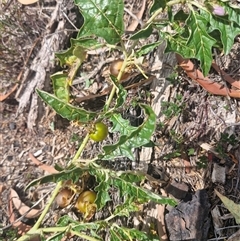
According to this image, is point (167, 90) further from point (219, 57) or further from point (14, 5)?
point (14, 5)

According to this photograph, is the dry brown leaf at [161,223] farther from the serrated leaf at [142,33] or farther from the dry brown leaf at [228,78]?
the serrated leaf at [142,33]

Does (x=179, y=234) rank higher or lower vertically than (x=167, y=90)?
lower

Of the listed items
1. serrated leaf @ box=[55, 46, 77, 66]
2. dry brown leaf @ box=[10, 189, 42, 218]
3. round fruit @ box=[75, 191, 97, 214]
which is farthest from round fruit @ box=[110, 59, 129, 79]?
dry brown leaf @ box=[10, 189, 42, 218]

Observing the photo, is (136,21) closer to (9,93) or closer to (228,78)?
(228,78)

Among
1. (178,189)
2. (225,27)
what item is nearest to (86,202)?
(178,189)

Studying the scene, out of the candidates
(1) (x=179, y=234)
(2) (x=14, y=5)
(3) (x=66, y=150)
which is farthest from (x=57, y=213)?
(2) (x=14, y=5)

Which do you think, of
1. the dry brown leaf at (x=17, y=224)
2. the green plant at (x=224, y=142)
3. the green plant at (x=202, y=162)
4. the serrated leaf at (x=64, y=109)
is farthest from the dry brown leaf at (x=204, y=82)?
the dry brown leaf at (x=17, y=224)
